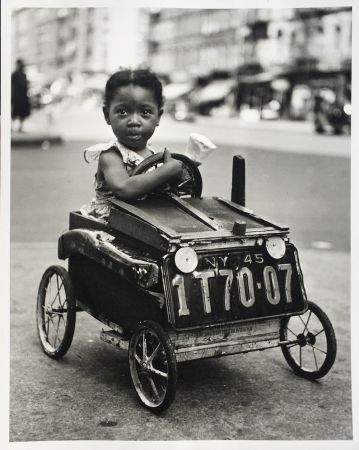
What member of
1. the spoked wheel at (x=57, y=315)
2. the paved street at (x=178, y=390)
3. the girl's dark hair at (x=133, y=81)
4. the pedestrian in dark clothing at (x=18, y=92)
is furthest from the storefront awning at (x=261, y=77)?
the spoked wheel at (x=57, y=315)

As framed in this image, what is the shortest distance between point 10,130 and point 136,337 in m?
1.14

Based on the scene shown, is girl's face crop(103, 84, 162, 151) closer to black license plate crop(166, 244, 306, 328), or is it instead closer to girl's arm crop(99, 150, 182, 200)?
girl's arm crop(99, 150, 182, 200)

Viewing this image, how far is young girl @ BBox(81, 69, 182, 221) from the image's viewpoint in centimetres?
251

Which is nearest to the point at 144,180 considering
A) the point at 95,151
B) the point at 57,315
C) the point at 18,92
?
the point at 95,151

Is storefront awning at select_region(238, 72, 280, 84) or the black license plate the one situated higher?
storefront awning at select_region(238, 72, 280, 84)

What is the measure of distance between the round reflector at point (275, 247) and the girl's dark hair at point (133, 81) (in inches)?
31.8

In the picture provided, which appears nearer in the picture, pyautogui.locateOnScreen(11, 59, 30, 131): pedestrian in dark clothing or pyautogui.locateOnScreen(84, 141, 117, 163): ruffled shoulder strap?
pyautogui.locateOnScreen(84, 141, 117, 163): ruffled shoulder strap

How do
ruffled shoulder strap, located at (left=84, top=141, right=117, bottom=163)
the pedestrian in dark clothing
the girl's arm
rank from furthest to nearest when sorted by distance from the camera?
the pedestrian in dark clothing → ruffled shoulder strap, located at (left=84, top=141, right=117, bottom=163) → the girl's arm

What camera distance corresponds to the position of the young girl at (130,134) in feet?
8.24

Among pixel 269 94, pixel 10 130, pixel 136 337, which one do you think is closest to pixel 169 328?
pixel 136 337

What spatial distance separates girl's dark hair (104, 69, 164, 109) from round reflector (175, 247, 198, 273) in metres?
0.80

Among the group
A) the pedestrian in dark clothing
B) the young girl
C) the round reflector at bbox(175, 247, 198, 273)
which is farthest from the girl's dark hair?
the round reflector at bbox(175, 247, 198, 273)

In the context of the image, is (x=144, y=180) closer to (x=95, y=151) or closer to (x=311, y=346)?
(x=95, y=151)
